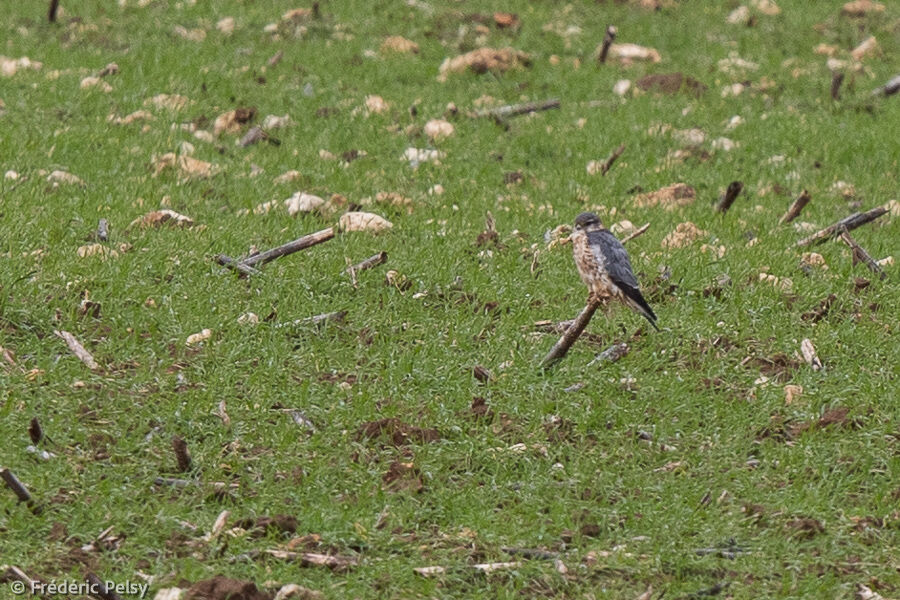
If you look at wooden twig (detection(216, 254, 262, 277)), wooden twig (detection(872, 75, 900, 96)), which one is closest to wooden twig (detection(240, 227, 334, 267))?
wooden twig (detection(216, 254, 262, 277))

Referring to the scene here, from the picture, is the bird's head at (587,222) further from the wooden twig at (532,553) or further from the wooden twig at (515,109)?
the wooden twig at (515,109)

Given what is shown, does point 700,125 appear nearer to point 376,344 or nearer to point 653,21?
point 653,21

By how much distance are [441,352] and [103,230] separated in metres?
2.31

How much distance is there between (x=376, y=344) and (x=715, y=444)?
1.82 meters

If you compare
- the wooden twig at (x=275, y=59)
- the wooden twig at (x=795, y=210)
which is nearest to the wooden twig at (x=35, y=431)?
the wooden twig at (x=795, y=210)

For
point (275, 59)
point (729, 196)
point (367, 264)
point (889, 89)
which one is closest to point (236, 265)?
point (367, 264)

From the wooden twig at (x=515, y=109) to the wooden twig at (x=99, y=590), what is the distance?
7.09 m

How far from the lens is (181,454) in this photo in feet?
18.1

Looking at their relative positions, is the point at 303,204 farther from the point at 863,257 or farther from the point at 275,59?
the point at 275,59

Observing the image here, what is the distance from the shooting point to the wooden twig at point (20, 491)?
200 inches

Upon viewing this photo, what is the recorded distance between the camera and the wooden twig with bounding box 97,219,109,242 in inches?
300

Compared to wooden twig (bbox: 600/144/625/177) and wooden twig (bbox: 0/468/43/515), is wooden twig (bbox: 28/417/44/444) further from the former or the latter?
wooden twig (bbox: 600/144/625/177)

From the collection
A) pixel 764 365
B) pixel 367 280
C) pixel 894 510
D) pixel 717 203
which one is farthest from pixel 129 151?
pixel 894 510

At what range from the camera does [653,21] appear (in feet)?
46.1
